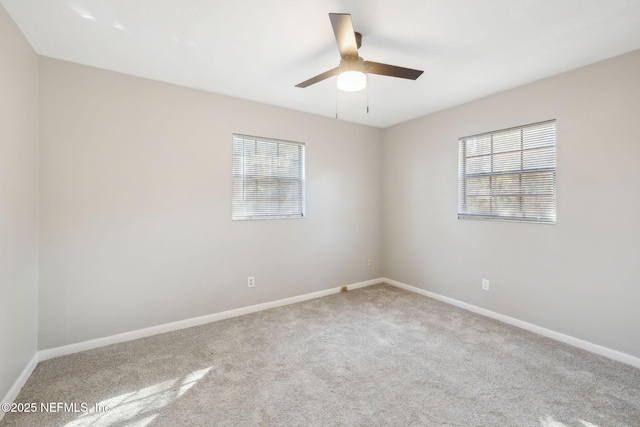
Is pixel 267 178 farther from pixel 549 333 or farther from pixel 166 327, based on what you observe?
pixel 549 333

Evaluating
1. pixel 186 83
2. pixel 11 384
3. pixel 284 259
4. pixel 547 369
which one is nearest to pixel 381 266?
pixel 284 259

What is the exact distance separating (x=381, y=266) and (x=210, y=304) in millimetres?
2700

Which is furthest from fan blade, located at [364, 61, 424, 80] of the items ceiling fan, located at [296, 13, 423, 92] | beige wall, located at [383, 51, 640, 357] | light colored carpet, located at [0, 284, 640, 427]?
light colored carpet, located at [0, 284, 640, 427]

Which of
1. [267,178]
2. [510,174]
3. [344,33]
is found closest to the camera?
[344,33]

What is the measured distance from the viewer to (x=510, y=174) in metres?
3.11

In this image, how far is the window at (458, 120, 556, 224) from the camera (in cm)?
282

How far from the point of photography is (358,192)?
14.3 ft

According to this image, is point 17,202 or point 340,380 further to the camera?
point 340,380

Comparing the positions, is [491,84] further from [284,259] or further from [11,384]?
[11,384]

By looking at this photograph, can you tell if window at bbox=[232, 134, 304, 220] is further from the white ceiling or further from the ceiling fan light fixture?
the ceiling fan light fixture

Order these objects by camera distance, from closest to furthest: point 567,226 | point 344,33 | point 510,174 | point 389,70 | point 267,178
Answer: point 344,33 → point 389,70 → point 567,226 → point 510,174 → point 267,178

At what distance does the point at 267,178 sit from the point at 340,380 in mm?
2369

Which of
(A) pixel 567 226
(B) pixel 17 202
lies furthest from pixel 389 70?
(B) pixel 17 202

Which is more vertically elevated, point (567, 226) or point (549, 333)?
point (567, 226)
